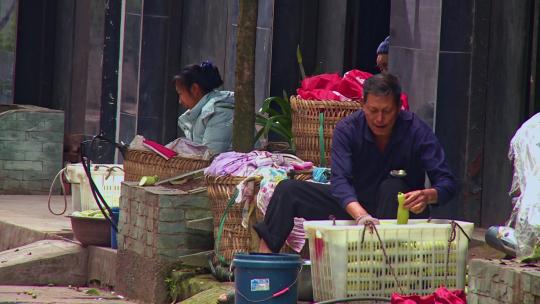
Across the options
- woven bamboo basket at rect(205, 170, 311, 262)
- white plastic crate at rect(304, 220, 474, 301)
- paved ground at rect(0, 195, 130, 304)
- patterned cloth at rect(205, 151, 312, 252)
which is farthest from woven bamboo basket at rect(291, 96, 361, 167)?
white plastic crate at rect(304, 220, 474, 301)

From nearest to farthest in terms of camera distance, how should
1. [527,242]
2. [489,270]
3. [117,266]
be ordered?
1. [489,270]
2. [527,242]
3. [117,266]

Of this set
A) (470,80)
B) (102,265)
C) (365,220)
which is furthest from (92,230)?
(365,220)

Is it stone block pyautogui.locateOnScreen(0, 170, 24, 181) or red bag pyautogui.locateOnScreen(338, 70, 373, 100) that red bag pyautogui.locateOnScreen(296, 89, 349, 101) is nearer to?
red bag pyautogui.locateOnScreen(338, 70, 373, 100)

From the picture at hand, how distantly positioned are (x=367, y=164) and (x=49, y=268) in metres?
3.62

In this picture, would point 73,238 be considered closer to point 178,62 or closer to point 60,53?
point 178,62

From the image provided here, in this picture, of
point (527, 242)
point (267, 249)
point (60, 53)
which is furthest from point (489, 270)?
point (60, 53)

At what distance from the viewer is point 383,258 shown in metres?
6.68

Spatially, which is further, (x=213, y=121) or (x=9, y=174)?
(x=9, y=174)

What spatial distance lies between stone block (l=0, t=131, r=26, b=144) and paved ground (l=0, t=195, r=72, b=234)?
67cm

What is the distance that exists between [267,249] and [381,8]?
5.38 metres

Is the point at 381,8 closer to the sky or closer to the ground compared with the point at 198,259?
closer to the sky

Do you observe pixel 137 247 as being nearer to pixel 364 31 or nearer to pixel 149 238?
pixel 149 238

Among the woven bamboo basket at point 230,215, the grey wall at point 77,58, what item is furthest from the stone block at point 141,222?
the grey wall at point 77,58

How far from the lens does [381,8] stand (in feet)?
40.7
